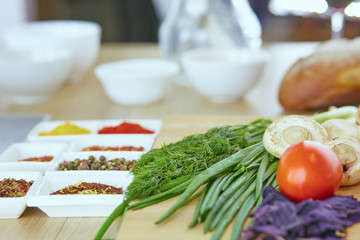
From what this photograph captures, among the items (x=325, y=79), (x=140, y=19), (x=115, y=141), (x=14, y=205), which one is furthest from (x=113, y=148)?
(x=140, y=19)

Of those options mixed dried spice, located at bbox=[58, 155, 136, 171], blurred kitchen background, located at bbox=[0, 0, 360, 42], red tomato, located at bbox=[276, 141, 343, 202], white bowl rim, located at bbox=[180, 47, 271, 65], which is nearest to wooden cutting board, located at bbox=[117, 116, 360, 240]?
red tomato, located at bbox=[276, 141, 343, 202]

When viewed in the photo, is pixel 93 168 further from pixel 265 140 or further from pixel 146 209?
pixel 265 140

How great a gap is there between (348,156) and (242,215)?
0.36 m

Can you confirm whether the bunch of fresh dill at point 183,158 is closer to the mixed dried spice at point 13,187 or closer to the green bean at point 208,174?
the green bean at point 208,174

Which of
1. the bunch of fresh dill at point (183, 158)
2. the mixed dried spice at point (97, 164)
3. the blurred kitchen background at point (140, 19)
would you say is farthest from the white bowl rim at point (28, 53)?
the blurred kitchen background at point (140, 19)

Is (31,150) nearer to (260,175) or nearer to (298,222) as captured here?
(260,175)

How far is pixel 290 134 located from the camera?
129cm

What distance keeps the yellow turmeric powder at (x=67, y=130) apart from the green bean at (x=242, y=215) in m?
0.76

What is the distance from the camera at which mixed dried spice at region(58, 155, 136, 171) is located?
1.36m

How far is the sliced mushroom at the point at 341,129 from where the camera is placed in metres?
1.35

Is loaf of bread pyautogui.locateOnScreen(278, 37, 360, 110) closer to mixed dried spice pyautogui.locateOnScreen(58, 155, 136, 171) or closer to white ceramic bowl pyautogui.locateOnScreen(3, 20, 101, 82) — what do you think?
mixed dried spice pyautogui.locateOnScreen(58, 155, 136, 171)

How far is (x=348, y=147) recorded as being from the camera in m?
1.24

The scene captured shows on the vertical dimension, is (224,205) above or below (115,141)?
above

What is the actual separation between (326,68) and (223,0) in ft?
2.19
